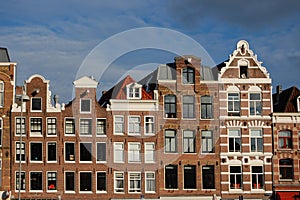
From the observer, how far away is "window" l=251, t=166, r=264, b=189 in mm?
47531

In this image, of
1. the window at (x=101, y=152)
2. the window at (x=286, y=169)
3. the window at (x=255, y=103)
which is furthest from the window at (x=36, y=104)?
the window at (x=286, y=169)

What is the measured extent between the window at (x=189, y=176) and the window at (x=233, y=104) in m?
5.45

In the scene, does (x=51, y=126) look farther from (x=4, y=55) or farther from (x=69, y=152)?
(x=4, y=55)

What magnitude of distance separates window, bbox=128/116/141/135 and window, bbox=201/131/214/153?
523cm

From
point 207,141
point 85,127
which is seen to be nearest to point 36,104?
point 85,127

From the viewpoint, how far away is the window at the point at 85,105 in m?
47.0

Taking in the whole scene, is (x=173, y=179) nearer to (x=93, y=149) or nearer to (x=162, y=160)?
(x=162, y=160)

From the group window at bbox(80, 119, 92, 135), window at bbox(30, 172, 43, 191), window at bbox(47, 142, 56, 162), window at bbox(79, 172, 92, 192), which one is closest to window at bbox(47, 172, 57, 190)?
window at bbox(30, 172, 43, 191)

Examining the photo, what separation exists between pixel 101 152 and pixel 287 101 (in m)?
16.0

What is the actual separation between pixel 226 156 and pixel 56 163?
13.6 m

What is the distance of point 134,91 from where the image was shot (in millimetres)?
47812

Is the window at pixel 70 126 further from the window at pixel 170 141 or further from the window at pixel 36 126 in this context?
the window at pixel 170 141

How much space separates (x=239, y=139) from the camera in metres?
48.0

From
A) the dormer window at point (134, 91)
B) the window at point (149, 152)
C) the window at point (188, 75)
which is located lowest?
the window at point (149, 152)
